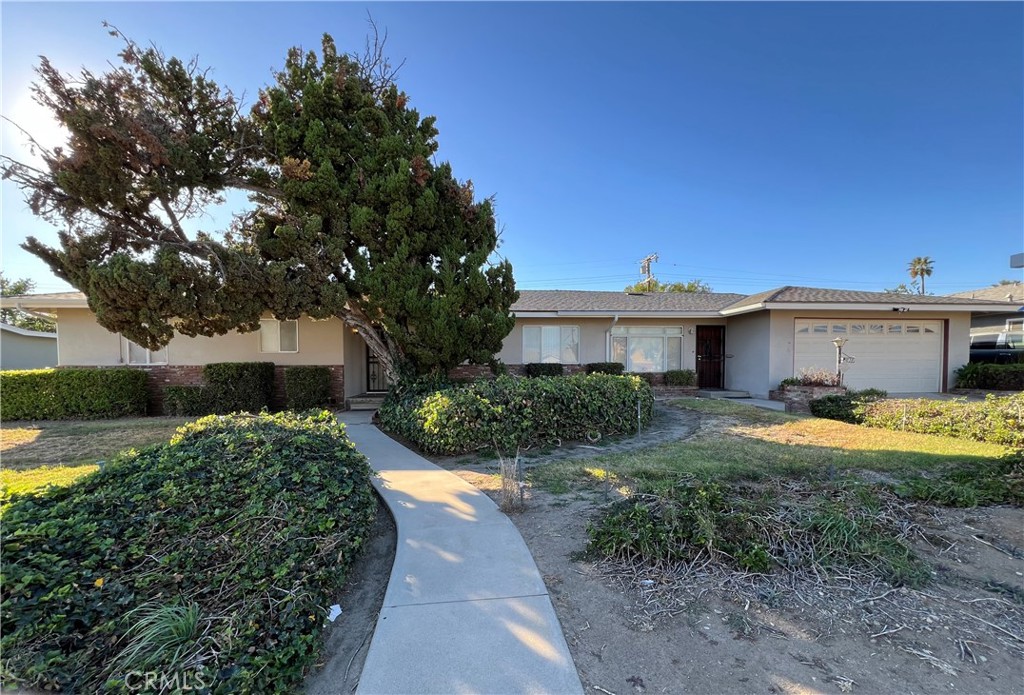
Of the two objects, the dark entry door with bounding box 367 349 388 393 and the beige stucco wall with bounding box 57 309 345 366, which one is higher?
the beige stucco wall with bounding box 57 309 345 366

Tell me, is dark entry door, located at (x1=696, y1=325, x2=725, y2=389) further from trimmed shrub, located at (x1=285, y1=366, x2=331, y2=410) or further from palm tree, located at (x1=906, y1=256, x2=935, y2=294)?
palm tree, located at (x1=906, y1=256, x2=935, y2=294)

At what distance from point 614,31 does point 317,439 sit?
875 cm

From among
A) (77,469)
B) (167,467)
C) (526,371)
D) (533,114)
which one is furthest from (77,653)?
(526,371)

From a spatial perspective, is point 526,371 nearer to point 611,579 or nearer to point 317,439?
point 317,439

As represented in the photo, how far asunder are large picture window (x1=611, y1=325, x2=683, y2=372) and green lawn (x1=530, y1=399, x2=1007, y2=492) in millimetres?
5501

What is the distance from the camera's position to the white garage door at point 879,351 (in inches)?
487

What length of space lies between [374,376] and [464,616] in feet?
39.7

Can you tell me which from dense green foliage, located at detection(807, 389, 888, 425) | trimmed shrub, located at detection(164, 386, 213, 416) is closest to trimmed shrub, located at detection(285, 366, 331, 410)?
trimmed shrub, located at detection(164, 386, 213, 416)

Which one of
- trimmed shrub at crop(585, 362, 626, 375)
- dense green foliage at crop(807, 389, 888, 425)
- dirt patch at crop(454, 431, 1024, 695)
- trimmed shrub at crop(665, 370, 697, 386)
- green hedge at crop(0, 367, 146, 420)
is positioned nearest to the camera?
dirt patch at crop(454, 431, 1024, 695)

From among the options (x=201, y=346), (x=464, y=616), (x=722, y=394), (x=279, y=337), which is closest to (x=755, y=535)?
(x=464, y=616)

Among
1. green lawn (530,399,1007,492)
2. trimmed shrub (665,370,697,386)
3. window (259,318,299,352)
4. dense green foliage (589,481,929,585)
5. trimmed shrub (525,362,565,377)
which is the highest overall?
window (259,318,299,352)

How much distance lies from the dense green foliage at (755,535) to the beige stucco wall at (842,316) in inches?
381

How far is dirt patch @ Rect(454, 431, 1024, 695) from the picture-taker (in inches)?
76.9

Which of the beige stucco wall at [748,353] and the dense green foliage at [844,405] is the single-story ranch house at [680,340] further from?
the dense green foliage at [844,405]
